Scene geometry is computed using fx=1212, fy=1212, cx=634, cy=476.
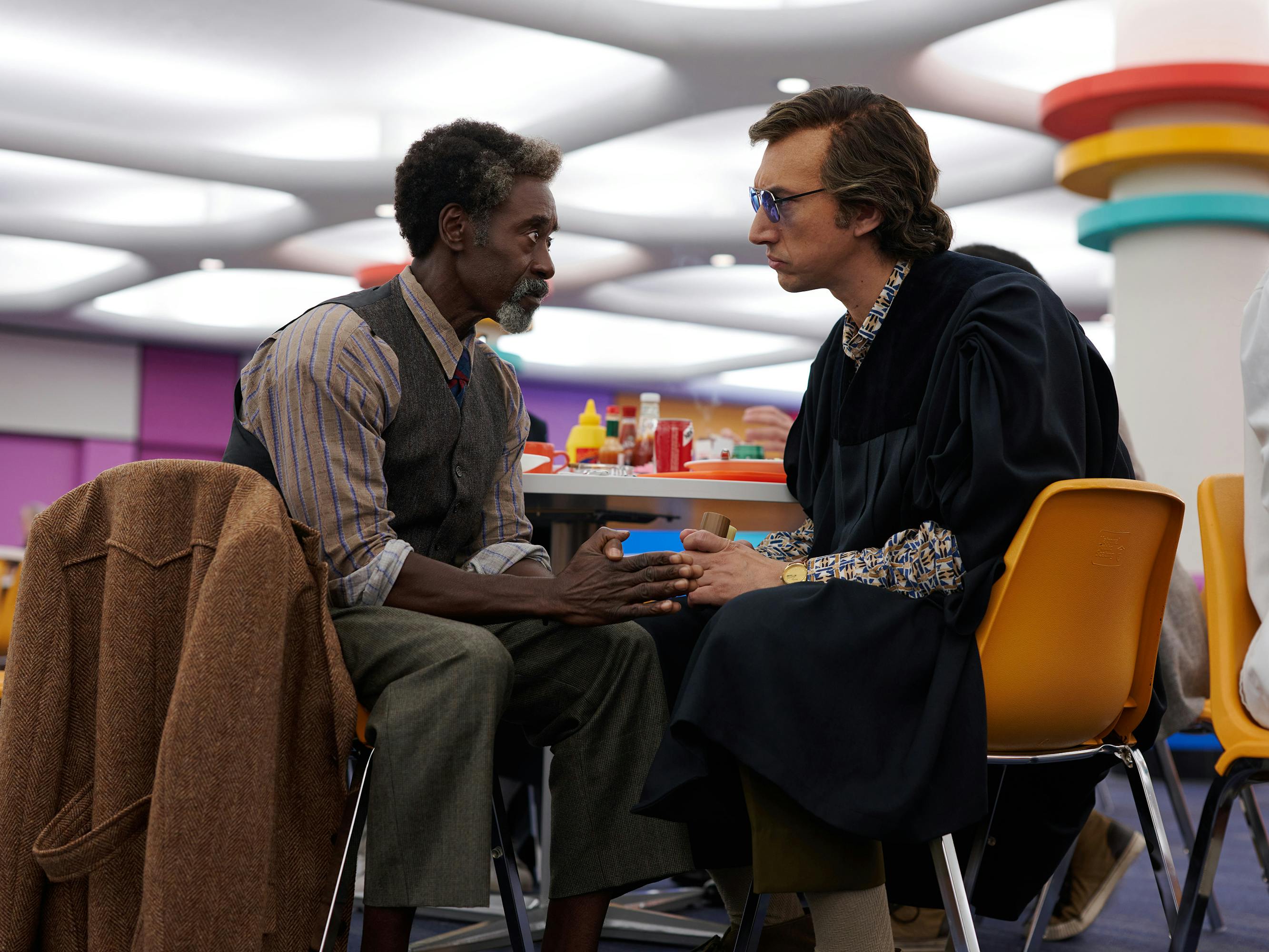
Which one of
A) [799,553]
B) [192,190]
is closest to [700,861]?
[799,553]

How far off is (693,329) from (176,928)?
13061 mm

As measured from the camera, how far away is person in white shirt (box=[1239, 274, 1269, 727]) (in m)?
1.69

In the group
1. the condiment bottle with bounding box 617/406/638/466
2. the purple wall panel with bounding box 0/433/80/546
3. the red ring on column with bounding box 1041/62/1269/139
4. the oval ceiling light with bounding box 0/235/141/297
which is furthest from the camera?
the purple wall panel with bounding box 0/433/80/546

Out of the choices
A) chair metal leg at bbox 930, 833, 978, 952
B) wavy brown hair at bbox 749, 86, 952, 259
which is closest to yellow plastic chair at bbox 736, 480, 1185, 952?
chair metal leg at bbox 930, 833, 978, 952

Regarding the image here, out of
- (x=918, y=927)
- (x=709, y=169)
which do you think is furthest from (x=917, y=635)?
(x=709, y=169)

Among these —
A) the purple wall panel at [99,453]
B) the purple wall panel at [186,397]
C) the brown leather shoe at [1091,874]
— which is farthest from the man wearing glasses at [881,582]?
the purple wall panel at [99,453]

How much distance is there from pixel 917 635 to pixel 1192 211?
196 inches

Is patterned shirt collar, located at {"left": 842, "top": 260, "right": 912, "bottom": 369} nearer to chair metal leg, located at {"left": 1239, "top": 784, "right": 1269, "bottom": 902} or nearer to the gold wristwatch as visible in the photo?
the gold wristwatch

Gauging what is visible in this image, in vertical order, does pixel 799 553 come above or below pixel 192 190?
below

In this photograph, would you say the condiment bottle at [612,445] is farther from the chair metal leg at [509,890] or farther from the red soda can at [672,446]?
the chair metal leg at [509,890]

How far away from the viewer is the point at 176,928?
1277mm

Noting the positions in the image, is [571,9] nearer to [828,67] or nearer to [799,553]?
[828,67]

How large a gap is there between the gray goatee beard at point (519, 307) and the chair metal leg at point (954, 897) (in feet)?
3.63

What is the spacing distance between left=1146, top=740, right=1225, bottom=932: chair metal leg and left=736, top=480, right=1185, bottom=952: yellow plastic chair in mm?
1269
